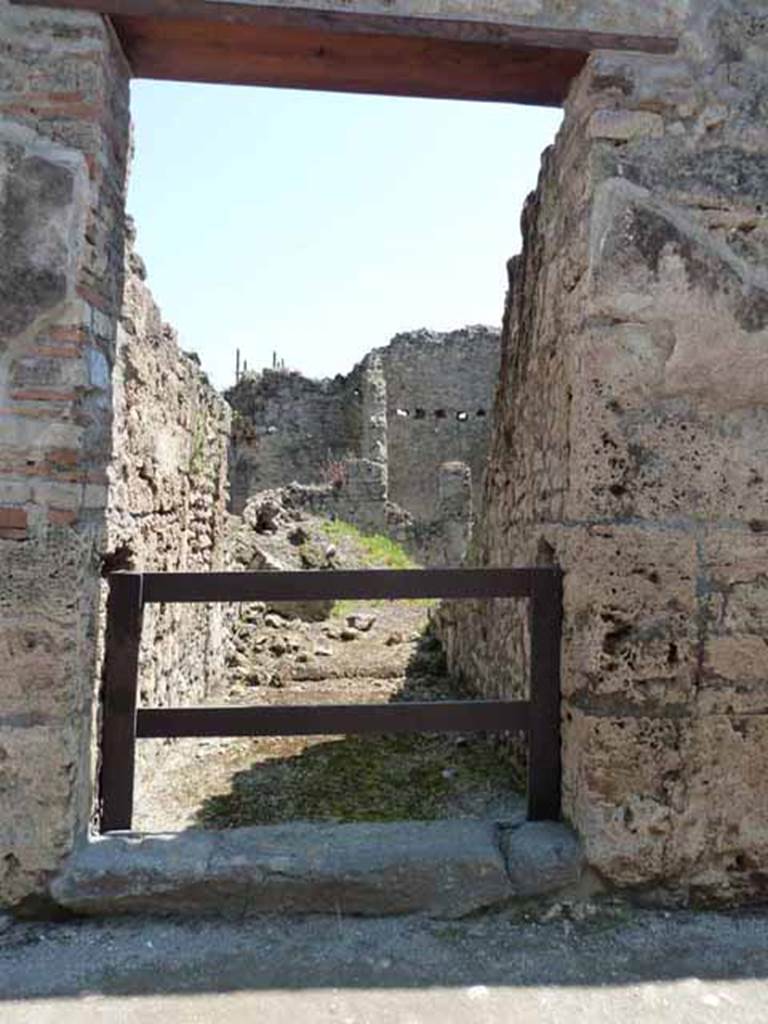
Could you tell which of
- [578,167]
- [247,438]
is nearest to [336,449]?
[247,438]

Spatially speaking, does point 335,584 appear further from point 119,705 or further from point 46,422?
Result: point 46,422

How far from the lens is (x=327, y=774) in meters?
4.13

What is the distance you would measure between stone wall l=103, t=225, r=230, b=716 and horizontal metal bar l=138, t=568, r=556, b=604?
300 millimetres

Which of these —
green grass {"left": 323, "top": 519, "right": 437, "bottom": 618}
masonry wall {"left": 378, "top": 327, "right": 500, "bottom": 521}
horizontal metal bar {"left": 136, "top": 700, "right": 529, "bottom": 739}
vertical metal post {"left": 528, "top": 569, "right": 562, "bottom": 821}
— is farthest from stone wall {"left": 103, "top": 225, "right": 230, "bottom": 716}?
masonry wall {"left": 378, "top": 327, "right": 500, "bottom": 521}

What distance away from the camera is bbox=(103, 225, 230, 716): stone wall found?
3.63 metres

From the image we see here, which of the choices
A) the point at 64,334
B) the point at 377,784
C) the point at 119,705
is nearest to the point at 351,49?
the point at 64,334

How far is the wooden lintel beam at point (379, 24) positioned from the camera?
2.40 meters

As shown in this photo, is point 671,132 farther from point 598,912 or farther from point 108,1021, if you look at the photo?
point 108,1021

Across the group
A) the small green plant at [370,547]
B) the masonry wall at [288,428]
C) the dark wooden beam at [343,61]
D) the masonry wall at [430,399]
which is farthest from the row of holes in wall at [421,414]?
the dark wooden beam at [343,61]

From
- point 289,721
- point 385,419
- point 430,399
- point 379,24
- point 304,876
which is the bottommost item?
point 304,876

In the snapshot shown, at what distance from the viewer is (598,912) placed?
238 centimetres

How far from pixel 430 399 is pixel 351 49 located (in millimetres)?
17025

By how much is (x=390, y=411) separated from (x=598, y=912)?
17.5 meters

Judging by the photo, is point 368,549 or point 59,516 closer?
point 59,516
